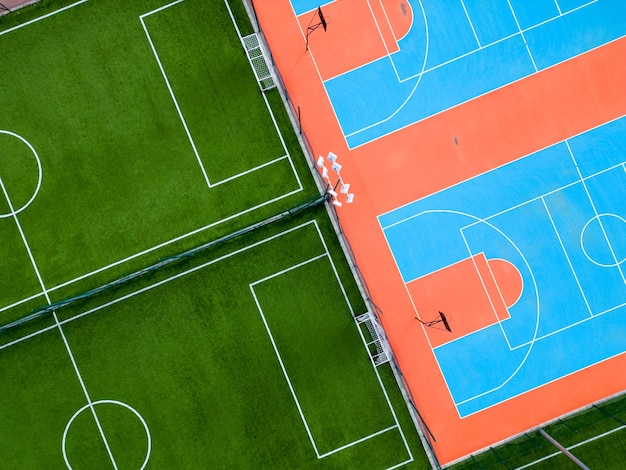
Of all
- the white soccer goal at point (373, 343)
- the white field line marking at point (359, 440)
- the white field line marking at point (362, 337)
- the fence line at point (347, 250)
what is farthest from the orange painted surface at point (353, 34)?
the white field line marking at point (359, 440)

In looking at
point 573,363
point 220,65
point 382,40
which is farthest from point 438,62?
point 573,363

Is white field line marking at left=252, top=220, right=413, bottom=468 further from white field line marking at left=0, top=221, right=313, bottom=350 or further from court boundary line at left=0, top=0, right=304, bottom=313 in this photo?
court boundary line at left=0, top=0, right=304, bottom=313

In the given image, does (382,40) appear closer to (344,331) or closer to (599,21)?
(599,21)

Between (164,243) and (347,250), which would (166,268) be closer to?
(164,243)

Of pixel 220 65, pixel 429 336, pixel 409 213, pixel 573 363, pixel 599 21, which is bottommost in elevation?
pixel 573 363

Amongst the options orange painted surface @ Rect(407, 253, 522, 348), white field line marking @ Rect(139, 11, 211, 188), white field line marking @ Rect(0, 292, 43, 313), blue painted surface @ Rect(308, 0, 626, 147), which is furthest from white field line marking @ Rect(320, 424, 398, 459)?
white field line marking @ Rect(0, 292, 43, 313)

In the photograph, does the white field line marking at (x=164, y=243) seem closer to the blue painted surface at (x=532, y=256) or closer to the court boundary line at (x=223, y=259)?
the court boundary line at (x=223, y=259)
